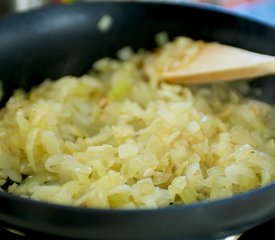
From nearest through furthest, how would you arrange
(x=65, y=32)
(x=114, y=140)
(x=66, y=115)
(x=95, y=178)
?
1. (x=95, y=178)
2. (x=114, y=140)
3. (x=66, y=115)
4. (x=65, y=32)

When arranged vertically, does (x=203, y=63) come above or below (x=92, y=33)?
below

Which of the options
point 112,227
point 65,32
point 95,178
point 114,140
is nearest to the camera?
point 112,227

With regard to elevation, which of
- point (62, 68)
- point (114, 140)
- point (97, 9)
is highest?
point (97, 9)

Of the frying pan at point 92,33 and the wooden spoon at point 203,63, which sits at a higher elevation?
the frying pan at point 92,33

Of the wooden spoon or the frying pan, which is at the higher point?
the frying pan

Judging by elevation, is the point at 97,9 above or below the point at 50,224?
above

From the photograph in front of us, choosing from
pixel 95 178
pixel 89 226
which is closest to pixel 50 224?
pixel 89 226

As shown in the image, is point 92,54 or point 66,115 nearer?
point 66,115

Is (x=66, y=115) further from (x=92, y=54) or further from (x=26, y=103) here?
(x=92, y=54)
